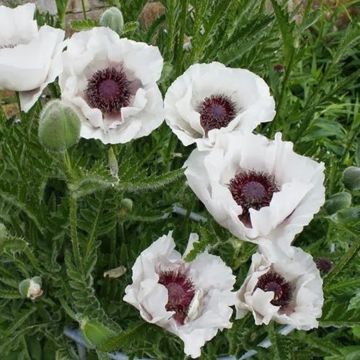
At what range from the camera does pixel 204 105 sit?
0.67m

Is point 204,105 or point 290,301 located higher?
point 204,105

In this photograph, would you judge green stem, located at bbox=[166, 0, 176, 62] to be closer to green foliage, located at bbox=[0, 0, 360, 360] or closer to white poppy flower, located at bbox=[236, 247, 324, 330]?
green foliage, located at bbox=[0, 0, 360, 360]

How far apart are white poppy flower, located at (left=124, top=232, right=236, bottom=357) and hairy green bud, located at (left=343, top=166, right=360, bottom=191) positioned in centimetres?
18

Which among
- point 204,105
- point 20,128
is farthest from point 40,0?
point 204,105

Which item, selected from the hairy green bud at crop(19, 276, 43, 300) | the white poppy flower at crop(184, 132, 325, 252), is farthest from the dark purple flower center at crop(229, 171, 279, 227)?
the hairy green bud at crop(19, 276, 43, 300)

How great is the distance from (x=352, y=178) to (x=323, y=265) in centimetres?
11

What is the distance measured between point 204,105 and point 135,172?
0.28 feet

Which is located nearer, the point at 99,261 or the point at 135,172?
the point at 135,172

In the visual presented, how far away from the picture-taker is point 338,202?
2.35 feet

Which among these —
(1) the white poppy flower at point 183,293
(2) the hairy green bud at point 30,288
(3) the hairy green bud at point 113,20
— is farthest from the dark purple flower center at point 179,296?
(3) the hairy green bud at point 113,20

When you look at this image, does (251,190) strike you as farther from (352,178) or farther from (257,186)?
(352,178)

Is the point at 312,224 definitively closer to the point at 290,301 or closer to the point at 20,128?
the point at 290,301

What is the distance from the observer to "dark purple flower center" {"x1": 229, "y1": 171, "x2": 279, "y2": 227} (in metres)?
0.61

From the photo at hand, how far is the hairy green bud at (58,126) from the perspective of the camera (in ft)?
1.84
